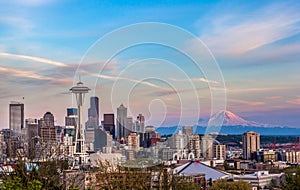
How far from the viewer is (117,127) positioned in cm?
1229

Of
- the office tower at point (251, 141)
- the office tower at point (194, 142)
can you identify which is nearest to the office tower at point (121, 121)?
the office tower at point (194, 142)

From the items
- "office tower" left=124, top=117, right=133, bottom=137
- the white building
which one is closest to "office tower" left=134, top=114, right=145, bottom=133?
"office tower" left=124, top=117, right=133, bottom=137

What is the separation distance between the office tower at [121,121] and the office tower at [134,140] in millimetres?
212

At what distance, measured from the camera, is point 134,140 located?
13344 mm

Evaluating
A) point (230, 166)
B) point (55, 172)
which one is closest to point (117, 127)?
point (55, 172)

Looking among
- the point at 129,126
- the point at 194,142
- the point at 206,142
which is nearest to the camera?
the point at 129,126

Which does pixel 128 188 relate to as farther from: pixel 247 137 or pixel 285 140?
pixel 285 140

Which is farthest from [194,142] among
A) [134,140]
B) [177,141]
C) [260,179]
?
[260,179]

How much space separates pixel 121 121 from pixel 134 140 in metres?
2.38

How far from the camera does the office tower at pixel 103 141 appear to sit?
516 inches

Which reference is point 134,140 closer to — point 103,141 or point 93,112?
point 103,141

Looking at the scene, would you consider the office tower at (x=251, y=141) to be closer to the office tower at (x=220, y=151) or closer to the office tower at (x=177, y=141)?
the office tower at (x=220, y=151)

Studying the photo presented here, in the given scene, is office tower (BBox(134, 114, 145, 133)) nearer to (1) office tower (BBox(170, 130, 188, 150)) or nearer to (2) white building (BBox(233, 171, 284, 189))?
(1) office tower (BBox(170, 130, 188, 150))

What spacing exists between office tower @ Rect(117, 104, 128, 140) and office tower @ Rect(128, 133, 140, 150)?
0.21 m
